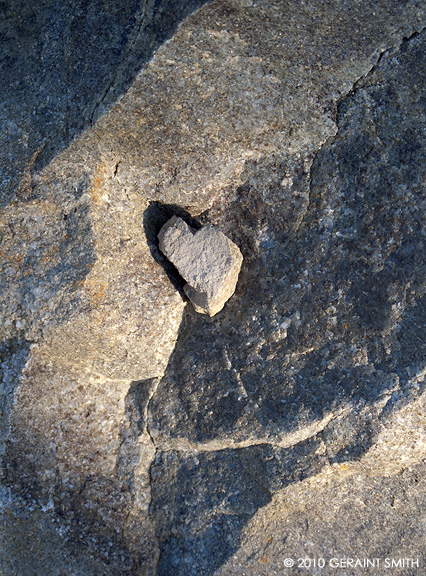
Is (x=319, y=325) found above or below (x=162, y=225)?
above

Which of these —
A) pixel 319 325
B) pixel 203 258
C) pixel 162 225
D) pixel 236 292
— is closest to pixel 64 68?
pixel 162 225

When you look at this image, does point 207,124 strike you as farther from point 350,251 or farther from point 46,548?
point 46,548

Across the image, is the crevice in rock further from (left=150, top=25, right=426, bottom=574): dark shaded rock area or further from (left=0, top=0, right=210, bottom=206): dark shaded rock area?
(left=0, top=0, right=210, bottom=206): dark shaded rock area

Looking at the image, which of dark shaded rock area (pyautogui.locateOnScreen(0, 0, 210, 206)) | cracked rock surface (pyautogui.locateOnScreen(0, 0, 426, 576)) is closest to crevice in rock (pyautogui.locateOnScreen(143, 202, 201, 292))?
cracked rock surface (pyautogui.locateOnScreen(0, 0, 426, 576))

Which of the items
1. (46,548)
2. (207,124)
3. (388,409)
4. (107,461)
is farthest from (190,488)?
(207,124)

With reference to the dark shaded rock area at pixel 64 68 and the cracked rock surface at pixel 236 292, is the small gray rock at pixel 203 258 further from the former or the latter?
the dark shaded rock area at pixel 64 68

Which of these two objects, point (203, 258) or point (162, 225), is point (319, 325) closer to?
point (203, 258)
